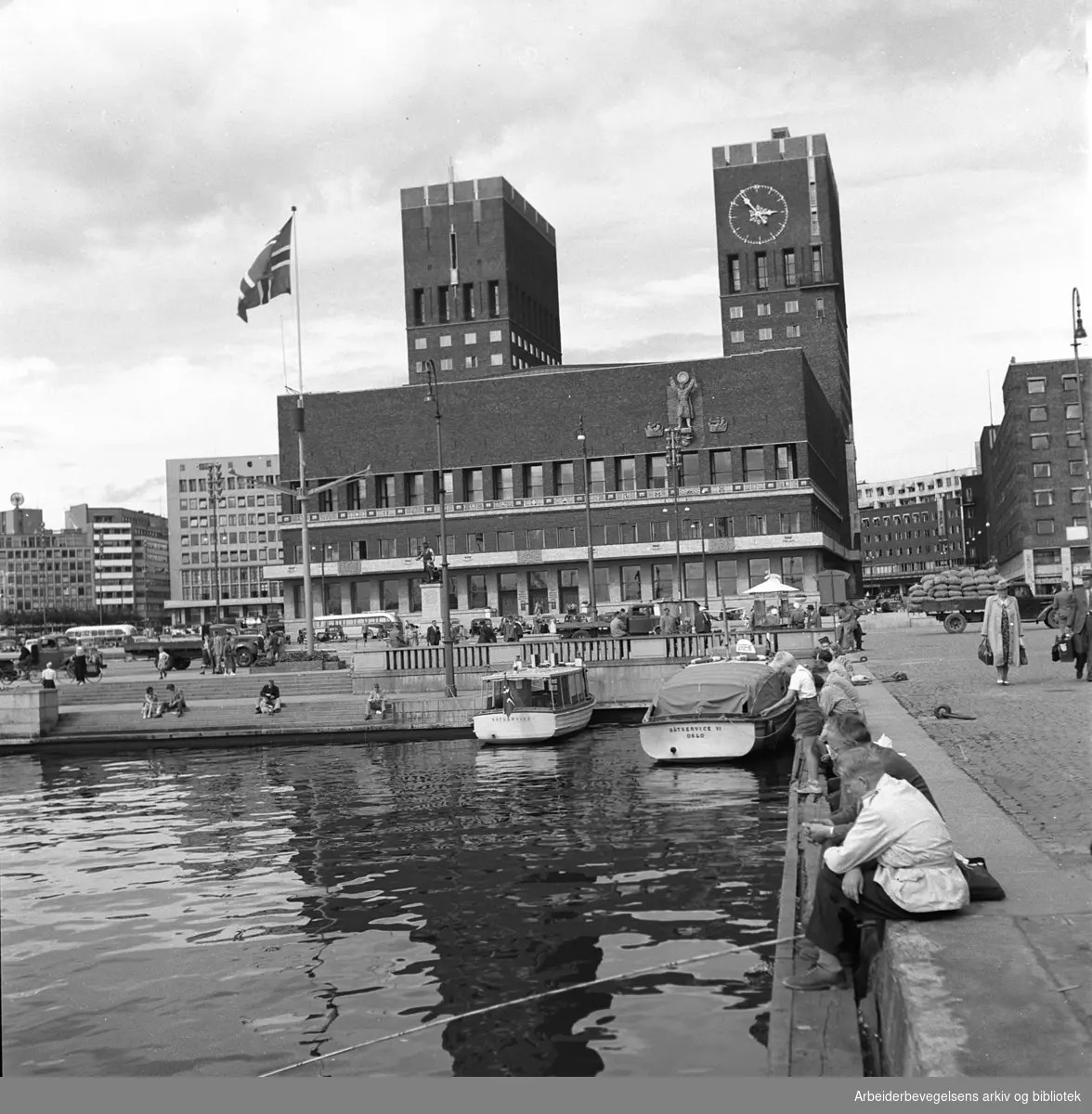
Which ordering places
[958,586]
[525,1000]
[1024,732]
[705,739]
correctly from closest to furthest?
[525,1000]
[1024,732]
[705,739]
[958,586]

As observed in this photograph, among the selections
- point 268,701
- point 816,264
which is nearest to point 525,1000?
point 268,701

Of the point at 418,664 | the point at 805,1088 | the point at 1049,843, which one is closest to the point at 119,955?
the point at 1049,843

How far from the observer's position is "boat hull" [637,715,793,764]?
29.0 m

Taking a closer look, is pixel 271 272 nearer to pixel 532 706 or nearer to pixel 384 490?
pixel 532 706

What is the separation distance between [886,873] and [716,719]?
20733mm

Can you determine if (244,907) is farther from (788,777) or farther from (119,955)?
(788,777)

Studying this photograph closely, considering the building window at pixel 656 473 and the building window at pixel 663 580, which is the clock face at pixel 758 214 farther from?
the building window at pixel 663 580

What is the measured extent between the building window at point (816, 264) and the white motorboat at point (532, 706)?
361 ft

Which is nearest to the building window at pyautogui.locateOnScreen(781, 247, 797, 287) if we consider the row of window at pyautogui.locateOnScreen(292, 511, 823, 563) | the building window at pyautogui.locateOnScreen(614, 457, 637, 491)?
the row of window at pyautogui.locateOnScreen(292, 511, 823, 563)

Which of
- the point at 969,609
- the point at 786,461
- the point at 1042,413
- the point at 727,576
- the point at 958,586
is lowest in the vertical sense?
the point at 969,609

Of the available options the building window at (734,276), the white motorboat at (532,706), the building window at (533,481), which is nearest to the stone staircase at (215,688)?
the white motorboat at (532,706)

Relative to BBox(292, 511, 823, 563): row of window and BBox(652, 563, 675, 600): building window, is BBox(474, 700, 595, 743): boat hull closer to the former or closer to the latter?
BBox(292, 511, 823, 563): row of window

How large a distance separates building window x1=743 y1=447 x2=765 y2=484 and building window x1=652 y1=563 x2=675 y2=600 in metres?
9.60

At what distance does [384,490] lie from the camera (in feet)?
366
